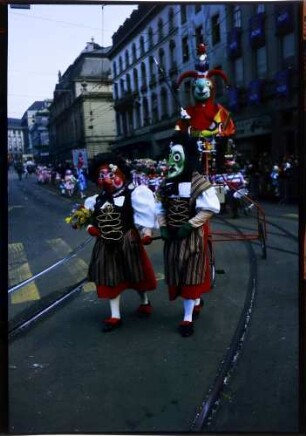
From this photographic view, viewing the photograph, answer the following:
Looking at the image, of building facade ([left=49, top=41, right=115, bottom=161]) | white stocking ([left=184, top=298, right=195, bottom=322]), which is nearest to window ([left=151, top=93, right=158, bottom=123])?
building facade ([left=49, top=41, right=115, bottom=161])

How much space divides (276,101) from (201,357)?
6.14 ft

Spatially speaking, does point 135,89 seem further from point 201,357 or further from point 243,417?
point 243,417

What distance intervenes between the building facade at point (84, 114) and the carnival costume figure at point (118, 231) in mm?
627

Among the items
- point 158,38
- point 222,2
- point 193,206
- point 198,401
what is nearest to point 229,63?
point 158,38

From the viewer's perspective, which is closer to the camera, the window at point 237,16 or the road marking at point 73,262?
the window at point 237,16

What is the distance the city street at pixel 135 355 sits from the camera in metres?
2.64

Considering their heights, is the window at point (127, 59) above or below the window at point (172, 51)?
below

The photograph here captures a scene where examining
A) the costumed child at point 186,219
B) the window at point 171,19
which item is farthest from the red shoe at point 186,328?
the window at point 171,19

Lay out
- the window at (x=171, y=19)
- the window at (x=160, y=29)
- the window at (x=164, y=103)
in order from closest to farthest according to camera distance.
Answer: the window at (x=171, y=19)
the window at (x=160, y=29)
the window at (x=164, y=103)

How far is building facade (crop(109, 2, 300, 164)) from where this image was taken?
2.53 meters

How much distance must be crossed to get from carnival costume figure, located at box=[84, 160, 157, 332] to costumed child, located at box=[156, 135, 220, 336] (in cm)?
17

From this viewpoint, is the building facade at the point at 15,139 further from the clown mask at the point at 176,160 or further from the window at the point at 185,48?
the clown mask at the point at 176,160

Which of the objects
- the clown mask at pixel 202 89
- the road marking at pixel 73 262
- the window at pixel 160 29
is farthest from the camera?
the road marking at pixel 73 262

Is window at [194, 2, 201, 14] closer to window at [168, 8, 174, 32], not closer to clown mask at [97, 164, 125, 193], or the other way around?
window at [168, 8, 174, 32]
